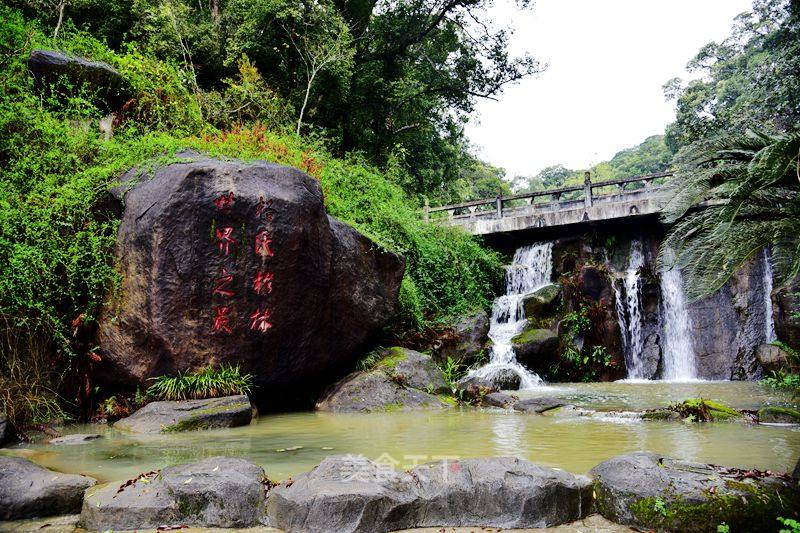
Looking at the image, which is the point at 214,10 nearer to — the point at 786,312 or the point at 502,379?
the point at 502,379

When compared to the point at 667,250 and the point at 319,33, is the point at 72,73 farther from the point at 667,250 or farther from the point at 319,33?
the point at 667,250

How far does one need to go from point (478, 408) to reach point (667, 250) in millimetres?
3863

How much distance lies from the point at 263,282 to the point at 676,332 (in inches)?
412

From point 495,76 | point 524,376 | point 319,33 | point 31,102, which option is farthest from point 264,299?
point 495,76

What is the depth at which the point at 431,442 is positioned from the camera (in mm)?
5609

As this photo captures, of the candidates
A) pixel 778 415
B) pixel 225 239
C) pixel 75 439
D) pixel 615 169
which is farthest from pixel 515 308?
pixel 615 169

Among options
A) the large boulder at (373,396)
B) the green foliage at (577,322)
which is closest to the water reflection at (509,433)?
the large boulder at (373,396)

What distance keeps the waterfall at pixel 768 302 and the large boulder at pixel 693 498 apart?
10.8m

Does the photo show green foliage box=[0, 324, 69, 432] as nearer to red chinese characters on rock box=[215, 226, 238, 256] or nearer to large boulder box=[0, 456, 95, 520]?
red chinese characters on rock box=[215, 226, 238, 256]

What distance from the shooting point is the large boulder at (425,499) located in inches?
121

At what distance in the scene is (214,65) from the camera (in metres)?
14.6

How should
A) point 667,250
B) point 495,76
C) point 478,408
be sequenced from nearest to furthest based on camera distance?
point 667,250, point 478,408, point 495,76

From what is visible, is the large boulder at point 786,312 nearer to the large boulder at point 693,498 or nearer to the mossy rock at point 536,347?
the mossy rock at point 536,347

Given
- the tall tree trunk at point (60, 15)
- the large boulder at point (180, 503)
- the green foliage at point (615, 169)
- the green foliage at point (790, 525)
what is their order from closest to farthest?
the green foliage at point (790, 525) < the large boulder at point (180, 503) < the tall tree trunk at point (60, 15) < the green foliage at point (615, 169)
